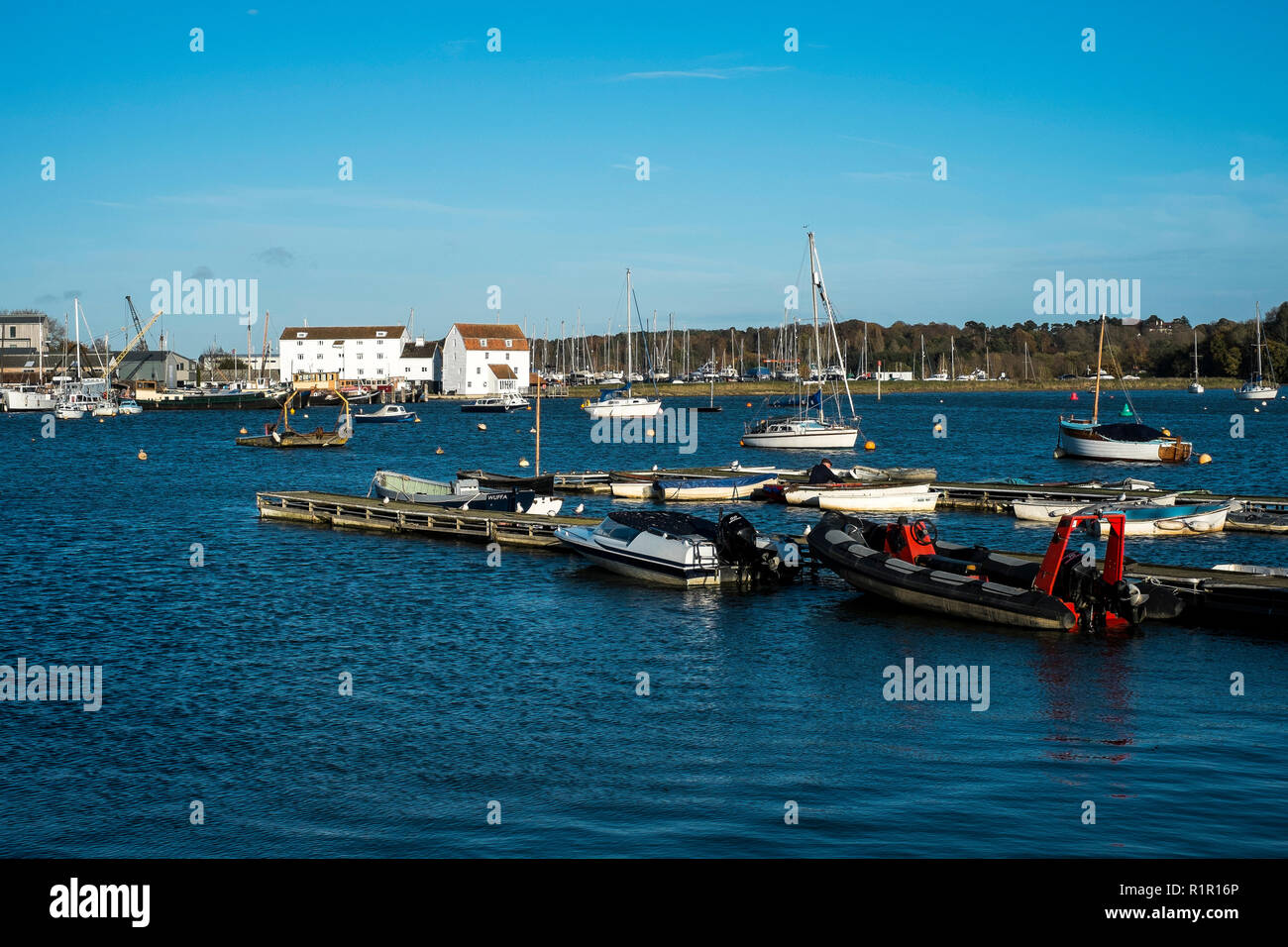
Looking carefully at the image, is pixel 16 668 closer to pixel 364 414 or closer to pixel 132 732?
pixel 132 732

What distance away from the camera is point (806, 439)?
79.4m

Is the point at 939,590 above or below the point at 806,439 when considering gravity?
below

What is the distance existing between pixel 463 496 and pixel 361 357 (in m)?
151

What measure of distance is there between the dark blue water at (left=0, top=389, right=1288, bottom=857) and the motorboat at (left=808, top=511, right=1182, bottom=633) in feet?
1.83

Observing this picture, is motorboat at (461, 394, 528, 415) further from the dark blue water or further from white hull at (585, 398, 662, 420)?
the dark blue water

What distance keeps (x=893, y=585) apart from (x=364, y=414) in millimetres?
118428

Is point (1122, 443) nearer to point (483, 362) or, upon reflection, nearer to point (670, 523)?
point (670, 523)

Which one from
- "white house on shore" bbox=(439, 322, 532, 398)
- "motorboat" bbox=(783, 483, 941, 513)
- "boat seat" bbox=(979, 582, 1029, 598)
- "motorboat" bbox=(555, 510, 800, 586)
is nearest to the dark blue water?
"motorboat" bbox=(555, 510, 800, 586)

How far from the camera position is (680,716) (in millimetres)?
19781

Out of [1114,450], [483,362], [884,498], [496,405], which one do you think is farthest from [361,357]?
[884,498]

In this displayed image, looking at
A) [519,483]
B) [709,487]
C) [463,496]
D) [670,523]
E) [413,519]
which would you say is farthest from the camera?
[519,483]

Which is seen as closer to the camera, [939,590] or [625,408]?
[939,590]

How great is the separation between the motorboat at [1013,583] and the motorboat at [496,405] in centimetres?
13127
